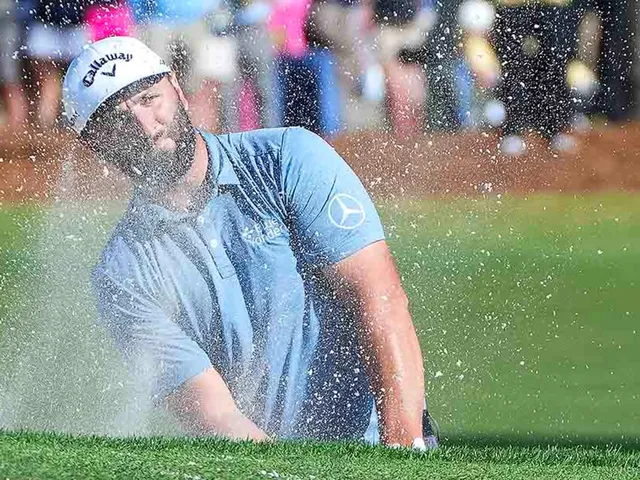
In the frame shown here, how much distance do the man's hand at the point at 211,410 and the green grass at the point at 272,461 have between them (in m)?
0.42

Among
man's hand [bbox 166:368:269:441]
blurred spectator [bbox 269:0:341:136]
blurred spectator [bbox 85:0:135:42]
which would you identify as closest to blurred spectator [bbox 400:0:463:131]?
blurred spectator [bbox 269:0:341:136]

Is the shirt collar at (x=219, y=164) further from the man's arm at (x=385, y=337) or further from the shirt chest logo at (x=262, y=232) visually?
the man's arm at (x=385, y=337)

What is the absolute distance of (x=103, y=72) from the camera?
21.9 ft

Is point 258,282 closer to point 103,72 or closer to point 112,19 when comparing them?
point 103,72

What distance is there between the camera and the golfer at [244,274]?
673 cm

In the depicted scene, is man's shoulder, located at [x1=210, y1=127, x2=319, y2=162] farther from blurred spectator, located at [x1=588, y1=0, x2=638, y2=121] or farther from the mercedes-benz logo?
blurred spectator, located at [x1=588, y1=0, x2=638, y2=121]

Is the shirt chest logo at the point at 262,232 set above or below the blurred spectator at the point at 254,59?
below

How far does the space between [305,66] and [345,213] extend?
572 cm

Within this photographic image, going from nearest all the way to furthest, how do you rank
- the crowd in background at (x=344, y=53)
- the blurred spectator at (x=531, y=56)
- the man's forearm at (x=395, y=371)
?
1. the man's forearm at (x=395, y=371)
2. the crowd in background at (x=344, y=53)
3. the blurred spectator at (x=531, y=56)

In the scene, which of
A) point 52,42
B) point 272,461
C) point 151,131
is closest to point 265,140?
point 151,131

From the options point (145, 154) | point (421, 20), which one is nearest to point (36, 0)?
point (421, 20)

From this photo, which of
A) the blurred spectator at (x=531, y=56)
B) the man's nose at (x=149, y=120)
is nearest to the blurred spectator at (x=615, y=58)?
the blurred spectator at (x=531, y=56)


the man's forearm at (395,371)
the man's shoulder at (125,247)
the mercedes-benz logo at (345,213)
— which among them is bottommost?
the man's forearm at (395,371)

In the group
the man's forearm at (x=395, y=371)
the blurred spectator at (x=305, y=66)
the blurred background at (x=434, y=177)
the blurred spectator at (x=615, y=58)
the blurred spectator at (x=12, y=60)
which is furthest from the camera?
the blurred spectator at (x=615, y=58)
